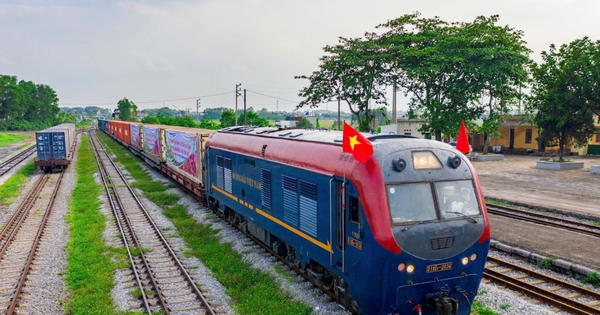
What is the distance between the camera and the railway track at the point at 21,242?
11.4 meters

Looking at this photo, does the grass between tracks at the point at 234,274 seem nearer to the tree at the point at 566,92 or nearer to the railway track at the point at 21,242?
the railway track at the point at 21,242

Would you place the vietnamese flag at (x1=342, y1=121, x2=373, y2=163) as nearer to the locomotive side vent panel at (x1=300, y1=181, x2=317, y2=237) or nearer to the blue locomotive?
the blue locomotive

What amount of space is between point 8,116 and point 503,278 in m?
115

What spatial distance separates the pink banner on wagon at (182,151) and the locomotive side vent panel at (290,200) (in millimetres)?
10634

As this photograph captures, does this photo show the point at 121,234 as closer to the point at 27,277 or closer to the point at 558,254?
the point at 27,277

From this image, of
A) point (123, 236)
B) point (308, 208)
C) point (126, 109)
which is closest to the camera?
point (308, 208)

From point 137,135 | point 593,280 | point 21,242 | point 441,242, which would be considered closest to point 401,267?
point 441,242

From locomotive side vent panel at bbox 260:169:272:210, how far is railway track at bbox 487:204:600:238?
11.1 m

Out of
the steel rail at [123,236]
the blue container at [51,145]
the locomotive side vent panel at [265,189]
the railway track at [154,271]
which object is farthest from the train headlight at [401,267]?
the blue container at [51,145]

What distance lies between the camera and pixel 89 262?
13562 millimetres

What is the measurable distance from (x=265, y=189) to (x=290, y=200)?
1.68m

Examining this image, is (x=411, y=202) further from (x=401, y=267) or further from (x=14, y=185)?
(x=14, y=185)

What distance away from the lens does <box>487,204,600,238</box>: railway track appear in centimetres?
1582

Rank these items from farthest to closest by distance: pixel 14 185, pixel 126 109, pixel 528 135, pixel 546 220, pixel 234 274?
pixel 126 109 < pixel 528 135 < pixel 14 185 < pixel 546 220 < pixel 234 274
